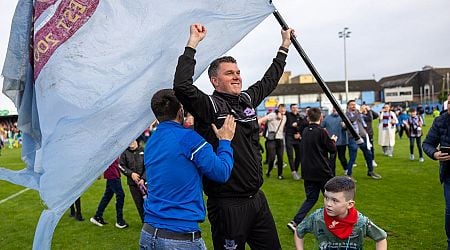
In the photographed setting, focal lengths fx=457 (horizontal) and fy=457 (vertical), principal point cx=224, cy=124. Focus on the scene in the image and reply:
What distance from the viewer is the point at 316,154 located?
7.44 m

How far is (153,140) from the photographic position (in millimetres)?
3336

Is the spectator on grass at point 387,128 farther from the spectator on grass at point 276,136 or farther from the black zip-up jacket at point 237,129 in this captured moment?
the black zip-up jacket at point 237,129

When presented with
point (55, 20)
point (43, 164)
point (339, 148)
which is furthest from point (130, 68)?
point (339, 148)

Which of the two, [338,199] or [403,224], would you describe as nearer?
[338,199]

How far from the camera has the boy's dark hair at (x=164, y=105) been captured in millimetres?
3252

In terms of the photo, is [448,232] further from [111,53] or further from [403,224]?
[111,53]

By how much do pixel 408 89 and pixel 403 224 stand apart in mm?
90553

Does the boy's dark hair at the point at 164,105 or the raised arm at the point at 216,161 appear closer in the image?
Answer: the raised arm at the point at 216,161

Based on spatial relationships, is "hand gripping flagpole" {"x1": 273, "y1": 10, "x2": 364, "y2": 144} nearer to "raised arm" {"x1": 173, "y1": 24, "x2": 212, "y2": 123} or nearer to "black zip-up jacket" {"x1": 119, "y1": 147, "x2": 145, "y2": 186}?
"raised arm" {"x1": 173, "y1": 24, "x2": 212, "y2": 123}

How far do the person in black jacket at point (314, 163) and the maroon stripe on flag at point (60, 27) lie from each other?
15.6 feet

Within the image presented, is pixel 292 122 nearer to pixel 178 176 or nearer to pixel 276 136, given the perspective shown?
pixel 276 136

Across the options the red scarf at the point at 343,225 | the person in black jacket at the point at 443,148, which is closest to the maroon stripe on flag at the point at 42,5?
the red scarf at the point at 343,225

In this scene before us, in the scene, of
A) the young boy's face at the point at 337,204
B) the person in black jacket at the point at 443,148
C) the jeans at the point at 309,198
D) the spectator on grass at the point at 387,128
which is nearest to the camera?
the young boy's face at the point at 337,204

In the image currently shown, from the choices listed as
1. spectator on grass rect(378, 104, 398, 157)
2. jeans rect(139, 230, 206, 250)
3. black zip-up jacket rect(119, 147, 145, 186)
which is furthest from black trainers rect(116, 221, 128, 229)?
spectator on grass rect(378, 104, 398, 157)
